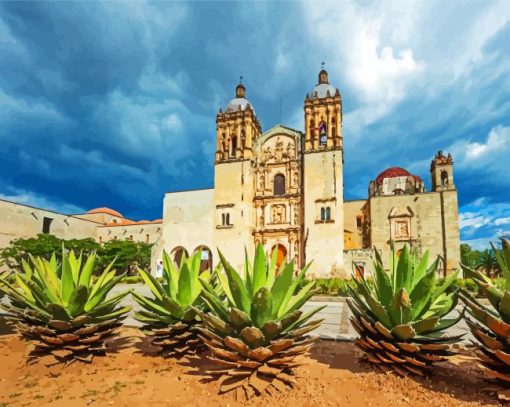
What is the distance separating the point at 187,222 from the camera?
27.2 meters

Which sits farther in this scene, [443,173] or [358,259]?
[443,173]

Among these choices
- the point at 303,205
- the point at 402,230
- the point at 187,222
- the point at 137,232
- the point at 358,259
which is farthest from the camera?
the point at 137,232

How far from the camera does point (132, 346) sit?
11.6 feet

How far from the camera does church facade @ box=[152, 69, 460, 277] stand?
2355 centimetres

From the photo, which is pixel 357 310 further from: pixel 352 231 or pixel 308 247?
pixel 352 231

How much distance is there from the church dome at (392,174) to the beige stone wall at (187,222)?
51.7 feet

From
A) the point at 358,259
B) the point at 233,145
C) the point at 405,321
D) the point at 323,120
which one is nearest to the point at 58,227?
the point at 233,145

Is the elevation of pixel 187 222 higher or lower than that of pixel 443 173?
lower

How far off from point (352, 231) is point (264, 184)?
876 cm

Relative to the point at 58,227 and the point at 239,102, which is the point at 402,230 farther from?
the point at 58,227

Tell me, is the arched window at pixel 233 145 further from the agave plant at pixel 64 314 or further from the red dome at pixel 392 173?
the agave plant at pixel 64 314

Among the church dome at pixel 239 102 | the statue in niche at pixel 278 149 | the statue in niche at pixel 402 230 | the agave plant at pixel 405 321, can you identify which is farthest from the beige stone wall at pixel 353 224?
the agave plant at pixel 405 321

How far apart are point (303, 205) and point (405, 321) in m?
23.0

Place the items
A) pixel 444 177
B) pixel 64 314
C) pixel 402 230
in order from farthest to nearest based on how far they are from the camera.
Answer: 1. pixel 444 177
2. pixel 402 230
3. pixel 64 314
